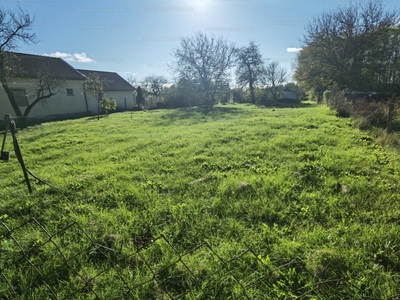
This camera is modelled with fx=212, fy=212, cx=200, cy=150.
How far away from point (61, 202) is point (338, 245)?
3.62 m

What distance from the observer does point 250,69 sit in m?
33.6

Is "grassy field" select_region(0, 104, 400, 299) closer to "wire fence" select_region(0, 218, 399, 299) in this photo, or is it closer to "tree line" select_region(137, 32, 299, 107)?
"wire fence" select_region(0, 218, 399, 299)

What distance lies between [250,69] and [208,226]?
3486cm

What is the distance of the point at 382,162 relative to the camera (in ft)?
13.7

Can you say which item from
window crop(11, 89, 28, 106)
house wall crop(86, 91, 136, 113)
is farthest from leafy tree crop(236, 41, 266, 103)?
window crop(11, 89, 28, 106)

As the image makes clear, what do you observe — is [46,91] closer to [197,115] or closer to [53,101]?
[53,101]

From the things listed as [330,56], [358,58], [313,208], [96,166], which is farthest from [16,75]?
[358,58]

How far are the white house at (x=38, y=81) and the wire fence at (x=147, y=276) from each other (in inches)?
662

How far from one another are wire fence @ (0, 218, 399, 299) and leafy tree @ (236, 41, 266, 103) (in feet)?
110

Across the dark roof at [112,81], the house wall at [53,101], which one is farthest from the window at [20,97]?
the dark roof at [112,81]

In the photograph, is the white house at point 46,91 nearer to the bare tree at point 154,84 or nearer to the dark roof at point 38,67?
the dark roof at point 38,67

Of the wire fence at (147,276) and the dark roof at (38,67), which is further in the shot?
the dark roof at (38,67)

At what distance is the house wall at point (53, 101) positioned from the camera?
15895 mm

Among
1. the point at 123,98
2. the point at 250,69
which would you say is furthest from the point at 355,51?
the point at 123,98
